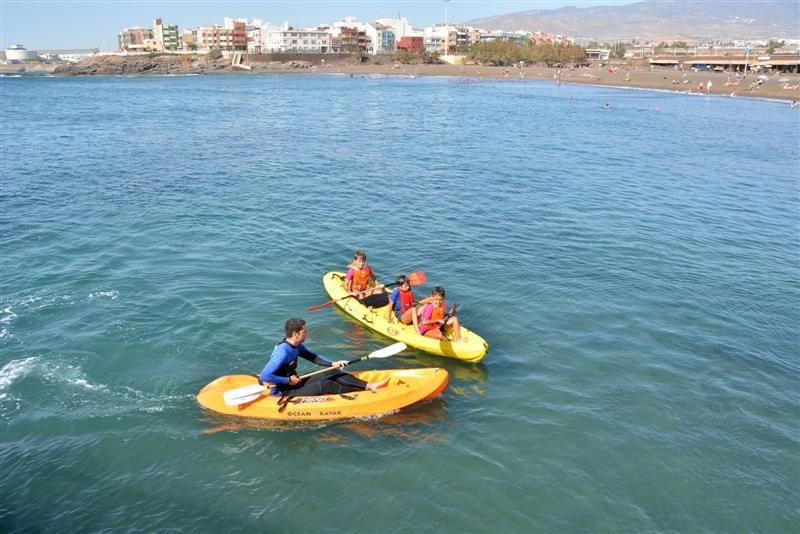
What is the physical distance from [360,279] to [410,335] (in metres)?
2.46

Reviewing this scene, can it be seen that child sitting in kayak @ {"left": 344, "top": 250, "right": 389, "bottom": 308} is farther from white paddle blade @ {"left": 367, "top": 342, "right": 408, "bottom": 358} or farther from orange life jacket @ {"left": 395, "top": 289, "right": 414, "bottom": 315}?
white paddle blade @ {"left": 367, "top": 342, "right": 408, "bottom": 358}

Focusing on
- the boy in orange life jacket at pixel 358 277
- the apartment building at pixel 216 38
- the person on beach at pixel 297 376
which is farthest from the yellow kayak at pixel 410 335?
the apartment building at pixel 216 38

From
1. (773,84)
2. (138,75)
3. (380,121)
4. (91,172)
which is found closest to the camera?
(91,172)

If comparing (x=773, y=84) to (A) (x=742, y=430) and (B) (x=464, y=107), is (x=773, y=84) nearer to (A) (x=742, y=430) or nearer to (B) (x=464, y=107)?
(B) (x=464, y=107)

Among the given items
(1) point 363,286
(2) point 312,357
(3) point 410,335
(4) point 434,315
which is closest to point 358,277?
(1) point 363,286

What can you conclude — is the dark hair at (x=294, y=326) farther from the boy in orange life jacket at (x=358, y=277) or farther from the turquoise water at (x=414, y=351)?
the boy in orange life jacket at (x=358, y=277)

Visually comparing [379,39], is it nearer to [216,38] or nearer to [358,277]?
[216,38]

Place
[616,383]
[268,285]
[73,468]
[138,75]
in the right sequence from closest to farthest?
[73,468] → [616,383] → [268,285] → [138,75]

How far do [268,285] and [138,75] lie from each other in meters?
151

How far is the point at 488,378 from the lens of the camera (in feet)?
41.7

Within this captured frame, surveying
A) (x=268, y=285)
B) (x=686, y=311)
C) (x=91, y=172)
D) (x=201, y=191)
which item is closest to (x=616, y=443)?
(x=686, y=311)

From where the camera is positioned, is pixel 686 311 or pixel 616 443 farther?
pixel 686 311

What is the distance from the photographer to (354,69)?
511 feet

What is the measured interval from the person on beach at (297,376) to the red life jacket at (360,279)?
4121 mm
